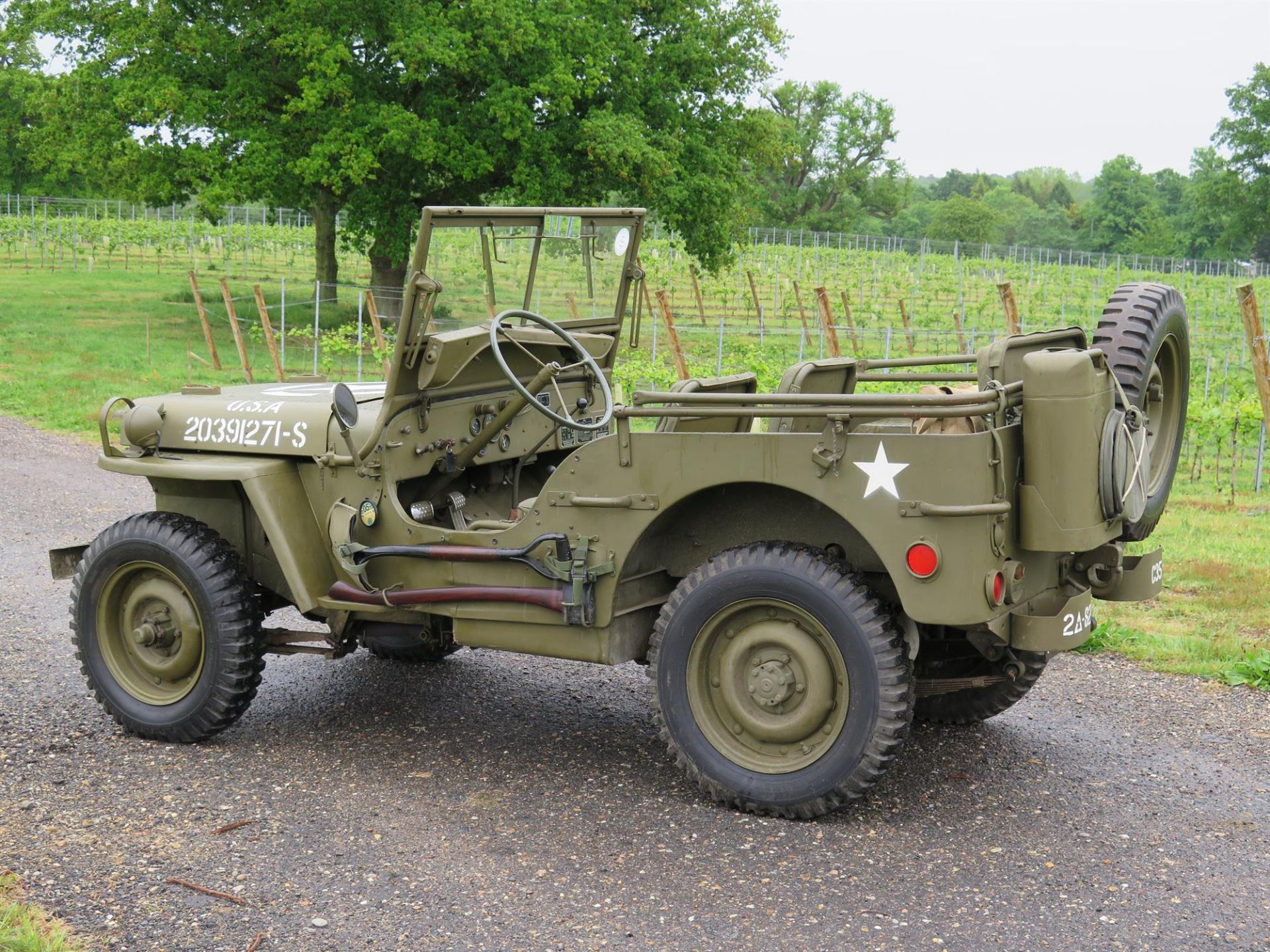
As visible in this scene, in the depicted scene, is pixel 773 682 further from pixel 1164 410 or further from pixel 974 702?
pixel 1164 410

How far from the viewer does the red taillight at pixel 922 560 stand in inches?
160

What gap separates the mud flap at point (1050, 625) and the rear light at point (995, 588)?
0.73 ft

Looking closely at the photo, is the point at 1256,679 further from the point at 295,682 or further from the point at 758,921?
the point at 295,682

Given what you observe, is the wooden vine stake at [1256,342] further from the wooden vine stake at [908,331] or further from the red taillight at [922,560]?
the wooden vine stake at [908,331]

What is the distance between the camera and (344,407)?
4.77 m

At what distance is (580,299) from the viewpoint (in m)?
5.76

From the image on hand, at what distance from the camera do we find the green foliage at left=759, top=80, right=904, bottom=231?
78250mm

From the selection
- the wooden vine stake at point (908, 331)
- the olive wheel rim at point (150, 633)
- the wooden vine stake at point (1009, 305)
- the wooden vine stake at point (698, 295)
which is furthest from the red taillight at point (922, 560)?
the wooden vine stake at point (698, 295)

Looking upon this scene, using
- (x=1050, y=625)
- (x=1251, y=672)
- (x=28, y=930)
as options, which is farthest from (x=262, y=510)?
(x=1251, y=672)

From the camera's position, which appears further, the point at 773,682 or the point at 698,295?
the point at 698,295

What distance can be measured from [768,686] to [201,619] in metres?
2.30

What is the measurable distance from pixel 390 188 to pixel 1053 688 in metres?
21.1

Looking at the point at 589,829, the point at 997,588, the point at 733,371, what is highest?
the point at 997,588

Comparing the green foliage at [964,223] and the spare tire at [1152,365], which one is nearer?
the spare tire at [1152,365]
